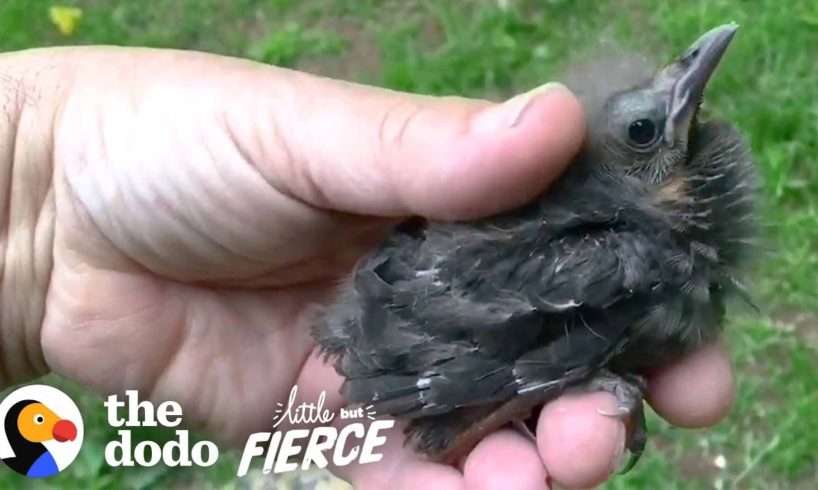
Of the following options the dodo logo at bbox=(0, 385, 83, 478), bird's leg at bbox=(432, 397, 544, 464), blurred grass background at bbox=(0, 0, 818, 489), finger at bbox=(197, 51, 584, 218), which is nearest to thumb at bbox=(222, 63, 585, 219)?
finger at bbox=(197, 51, 584, 218)

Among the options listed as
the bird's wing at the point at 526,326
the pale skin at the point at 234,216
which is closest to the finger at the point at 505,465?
the pale skin at the point at 234,216

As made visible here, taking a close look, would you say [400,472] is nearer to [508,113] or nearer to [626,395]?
[626,395]

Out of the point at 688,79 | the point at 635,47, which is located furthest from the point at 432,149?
the point at 635,47

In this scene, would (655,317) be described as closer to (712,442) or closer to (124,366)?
(124,366)

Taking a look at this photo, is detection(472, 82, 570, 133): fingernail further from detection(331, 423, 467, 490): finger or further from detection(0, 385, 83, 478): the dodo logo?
detection(0, 385, 83, 478): the dodo logo

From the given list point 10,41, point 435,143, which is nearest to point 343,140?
point 435,143

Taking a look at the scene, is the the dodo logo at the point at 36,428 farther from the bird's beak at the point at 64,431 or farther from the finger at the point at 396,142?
the finger at the point at 396,142
